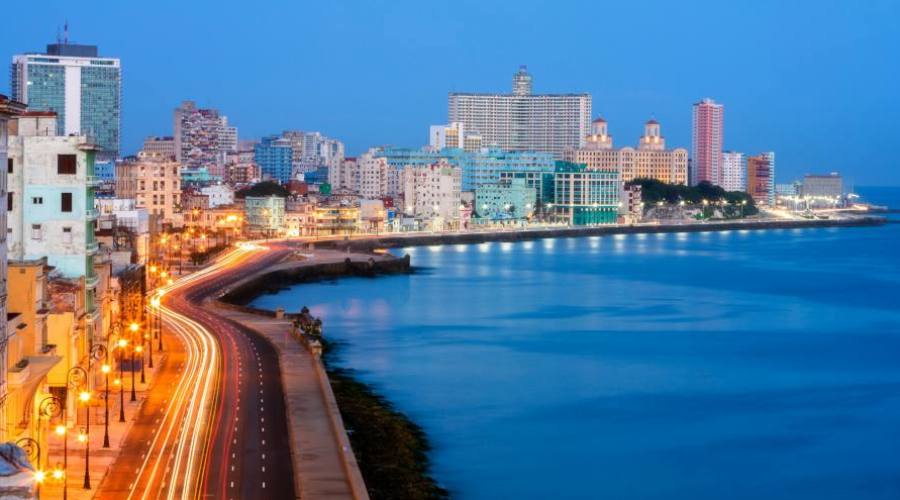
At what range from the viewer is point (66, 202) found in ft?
77.4

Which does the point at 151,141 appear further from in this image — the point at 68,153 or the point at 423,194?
the point at 68,153

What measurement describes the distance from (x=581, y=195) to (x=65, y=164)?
96357mm

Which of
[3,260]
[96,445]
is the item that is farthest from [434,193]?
[3,260]

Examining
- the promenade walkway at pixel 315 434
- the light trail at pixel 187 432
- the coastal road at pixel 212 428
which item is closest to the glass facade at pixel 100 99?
the coastal road at pixel 212 428

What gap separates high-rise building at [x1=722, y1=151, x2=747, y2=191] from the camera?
7146 inches

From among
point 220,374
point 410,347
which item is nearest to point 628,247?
point 410,347

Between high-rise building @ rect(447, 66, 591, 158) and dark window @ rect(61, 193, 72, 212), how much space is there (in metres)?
161

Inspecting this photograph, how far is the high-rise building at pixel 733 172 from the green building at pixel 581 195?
6227 centimetres

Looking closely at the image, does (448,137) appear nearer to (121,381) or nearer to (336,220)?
(336,220)

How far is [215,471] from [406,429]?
700 cm

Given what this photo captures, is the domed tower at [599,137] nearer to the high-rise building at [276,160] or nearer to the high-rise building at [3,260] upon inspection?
the high-rise building at [276,160]

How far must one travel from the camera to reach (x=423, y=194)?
339 ft

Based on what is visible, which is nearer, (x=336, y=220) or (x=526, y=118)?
(x=336, y=220)

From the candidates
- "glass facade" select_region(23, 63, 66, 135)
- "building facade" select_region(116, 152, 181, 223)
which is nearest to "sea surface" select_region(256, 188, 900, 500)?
"building facade" select_region(116, 152, 181, 223)
